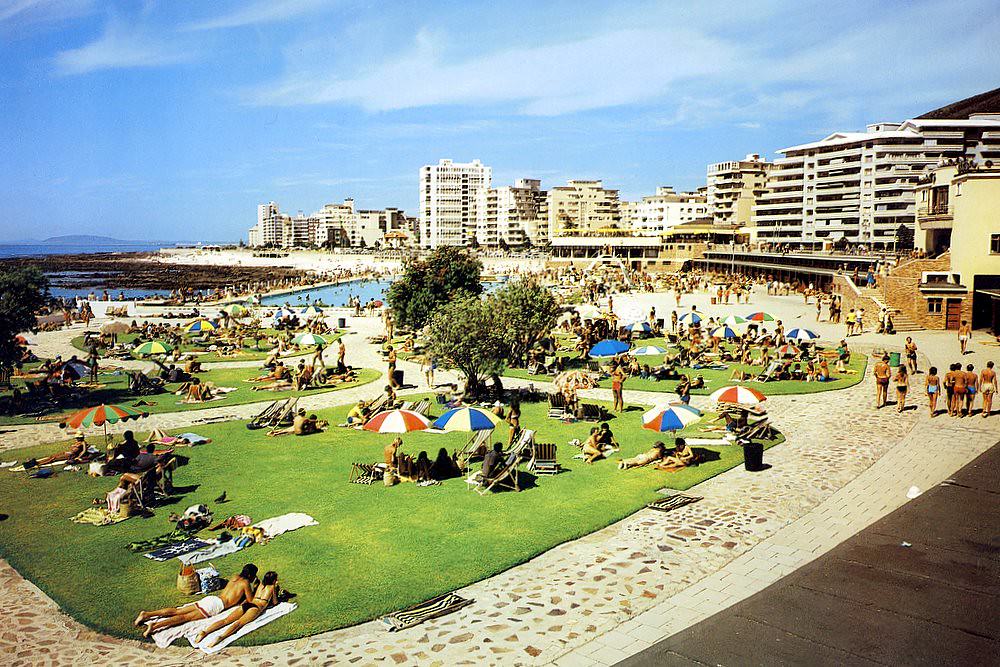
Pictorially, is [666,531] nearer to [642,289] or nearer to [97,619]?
[97,619]

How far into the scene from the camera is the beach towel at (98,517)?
39.2 ft

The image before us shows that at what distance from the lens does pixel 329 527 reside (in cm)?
1157

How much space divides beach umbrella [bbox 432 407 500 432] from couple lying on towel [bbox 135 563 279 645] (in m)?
6.43

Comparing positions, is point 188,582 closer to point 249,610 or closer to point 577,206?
point 249,610

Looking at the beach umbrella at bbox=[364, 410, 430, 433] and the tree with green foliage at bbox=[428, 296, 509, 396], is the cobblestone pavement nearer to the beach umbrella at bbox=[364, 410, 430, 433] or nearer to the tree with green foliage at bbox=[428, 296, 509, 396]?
the beach umbrella at bbox=[364, 410, 430, 433]

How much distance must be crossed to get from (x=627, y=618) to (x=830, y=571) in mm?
2969

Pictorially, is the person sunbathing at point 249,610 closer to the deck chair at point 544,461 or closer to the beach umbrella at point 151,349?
the deck chair at point 544,461

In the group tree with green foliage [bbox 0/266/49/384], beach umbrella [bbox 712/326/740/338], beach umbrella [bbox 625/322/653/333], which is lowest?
beach umbrella [bbox 625/322/653/333]

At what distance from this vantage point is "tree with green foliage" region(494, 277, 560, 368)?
822 inches

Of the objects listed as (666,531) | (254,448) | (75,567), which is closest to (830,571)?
(666,531)

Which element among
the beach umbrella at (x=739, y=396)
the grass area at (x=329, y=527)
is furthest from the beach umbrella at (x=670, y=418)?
the beach umbrella at (x=739, y=396)

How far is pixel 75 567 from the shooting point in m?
10.2

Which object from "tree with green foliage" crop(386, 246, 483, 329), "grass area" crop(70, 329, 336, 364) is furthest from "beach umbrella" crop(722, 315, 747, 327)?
"grass area" crop(70, 329, 336, 364)

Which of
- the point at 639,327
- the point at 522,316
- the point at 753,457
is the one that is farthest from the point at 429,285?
the point at 753,457
